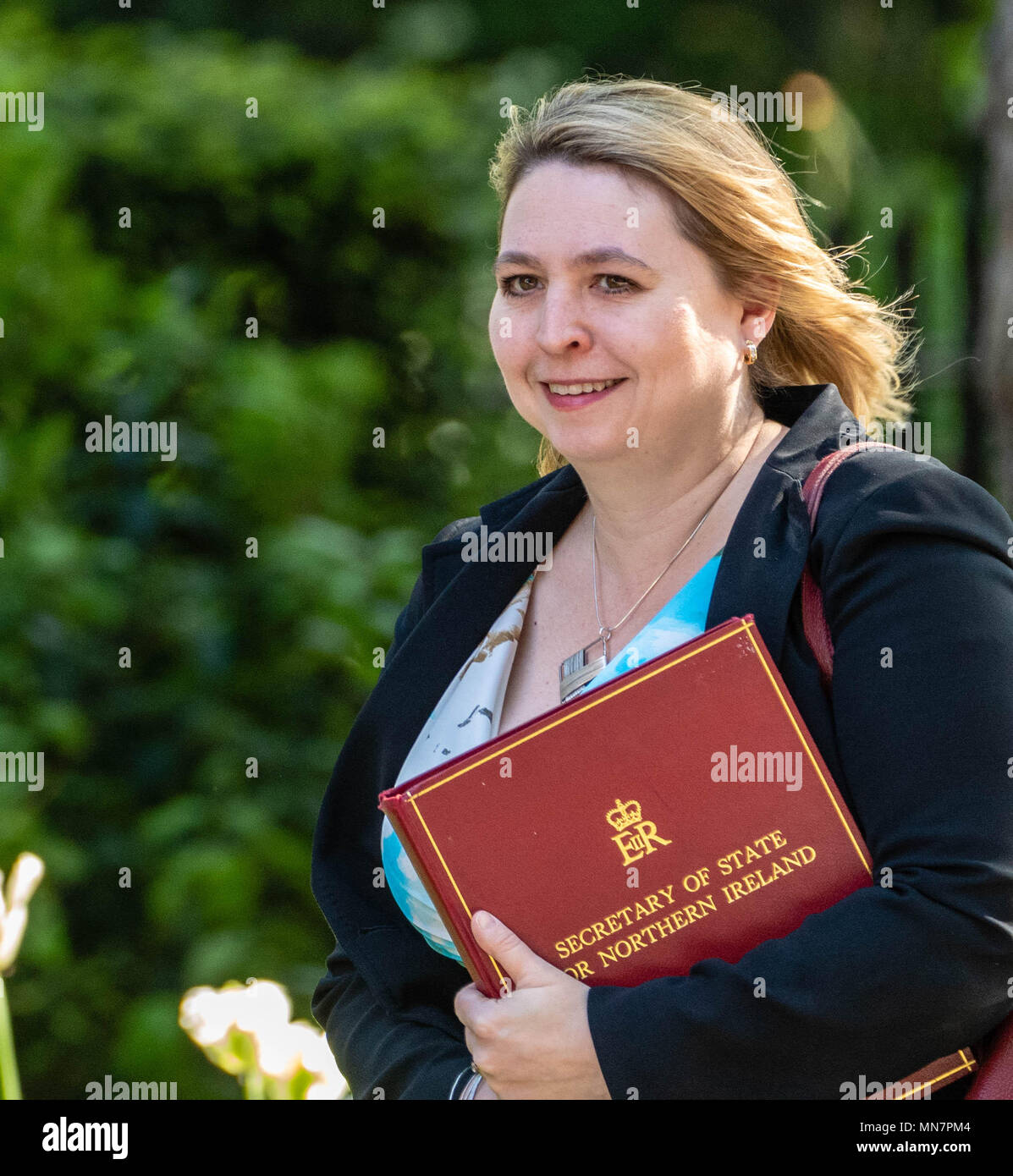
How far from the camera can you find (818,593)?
144 centimetres

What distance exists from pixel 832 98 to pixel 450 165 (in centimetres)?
145

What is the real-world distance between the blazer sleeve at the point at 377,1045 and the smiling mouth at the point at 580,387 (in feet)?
1.48

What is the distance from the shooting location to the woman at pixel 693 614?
1291mm

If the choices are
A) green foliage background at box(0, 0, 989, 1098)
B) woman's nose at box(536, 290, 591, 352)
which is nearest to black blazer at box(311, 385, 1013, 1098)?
woman's nose at box(536, 290, 591, 352)

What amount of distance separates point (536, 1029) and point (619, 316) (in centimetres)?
79

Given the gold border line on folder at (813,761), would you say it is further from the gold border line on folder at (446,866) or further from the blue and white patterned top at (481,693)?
the gold border line on folder at (446,866)

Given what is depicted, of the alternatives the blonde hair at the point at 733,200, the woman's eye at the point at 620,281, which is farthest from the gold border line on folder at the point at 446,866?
the blonde hair at the point at 733,200

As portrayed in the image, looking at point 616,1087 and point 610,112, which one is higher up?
point 610,112

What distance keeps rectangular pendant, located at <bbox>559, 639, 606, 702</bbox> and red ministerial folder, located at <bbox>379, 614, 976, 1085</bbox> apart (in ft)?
0.99

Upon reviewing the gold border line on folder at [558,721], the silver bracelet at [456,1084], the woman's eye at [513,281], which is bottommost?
the silver bracelet at [456,1084]

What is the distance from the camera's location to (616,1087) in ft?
4.37

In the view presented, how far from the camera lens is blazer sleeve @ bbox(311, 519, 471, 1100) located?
1.60m
